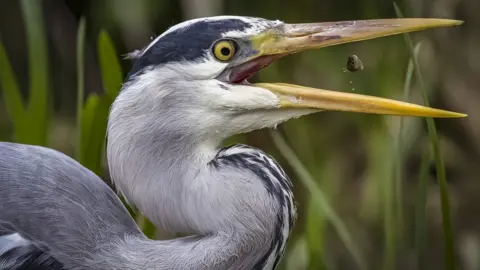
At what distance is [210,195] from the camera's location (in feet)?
5.03

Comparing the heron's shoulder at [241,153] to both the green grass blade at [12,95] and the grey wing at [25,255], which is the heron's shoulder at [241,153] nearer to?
the grey wing at [25,255]

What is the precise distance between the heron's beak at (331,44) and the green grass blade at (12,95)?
0.83 meters

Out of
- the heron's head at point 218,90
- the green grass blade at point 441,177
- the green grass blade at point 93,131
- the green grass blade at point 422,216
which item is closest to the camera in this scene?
the heron's head at point 218,90

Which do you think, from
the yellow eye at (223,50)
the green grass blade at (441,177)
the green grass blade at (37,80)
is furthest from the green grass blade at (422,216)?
the green grass blade at (37,80)

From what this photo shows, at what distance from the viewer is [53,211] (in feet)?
5.16

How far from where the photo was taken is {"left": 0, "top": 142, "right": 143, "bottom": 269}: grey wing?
154cm

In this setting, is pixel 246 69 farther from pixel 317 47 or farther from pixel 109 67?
pixel 109 67

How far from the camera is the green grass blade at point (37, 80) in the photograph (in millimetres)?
2193

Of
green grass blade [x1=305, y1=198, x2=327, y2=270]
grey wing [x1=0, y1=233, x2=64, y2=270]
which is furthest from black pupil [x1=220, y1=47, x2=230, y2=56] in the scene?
green grass blade [x1=305, y1=198, x2=327, y2=270]

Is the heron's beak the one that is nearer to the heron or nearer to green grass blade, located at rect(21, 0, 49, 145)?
the heron

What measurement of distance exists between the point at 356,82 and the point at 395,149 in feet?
3.60

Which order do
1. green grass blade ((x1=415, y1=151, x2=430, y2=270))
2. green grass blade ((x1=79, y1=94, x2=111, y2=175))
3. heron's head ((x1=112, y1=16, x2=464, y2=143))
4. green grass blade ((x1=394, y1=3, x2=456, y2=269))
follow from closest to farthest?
heron's head ((x1=112, y1=16, x2=464, y2=143)), green grass blade ((x1=394, y1=3, x2=456, y2=269)), green grass blade ((x1=415, y1=151, x2=430, y2=270)), green grass blade ((x1=79, y1=94, x2=111, y2=175))

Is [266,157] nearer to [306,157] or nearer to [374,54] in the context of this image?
[306,157]

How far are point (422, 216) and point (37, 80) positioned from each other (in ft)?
3.22
